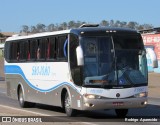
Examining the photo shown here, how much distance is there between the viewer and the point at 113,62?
15172 mm

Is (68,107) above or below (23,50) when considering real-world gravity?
below

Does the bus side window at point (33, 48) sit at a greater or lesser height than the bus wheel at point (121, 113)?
greater

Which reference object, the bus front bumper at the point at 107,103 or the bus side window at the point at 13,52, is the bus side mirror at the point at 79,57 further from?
the bus side window at the point at 13,52

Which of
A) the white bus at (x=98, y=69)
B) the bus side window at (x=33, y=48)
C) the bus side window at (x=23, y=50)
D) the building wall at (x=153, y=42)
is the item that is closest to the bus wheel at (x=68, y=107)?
the white bus at (x=98, y=69)

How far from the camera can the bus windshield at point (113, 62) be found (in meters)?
15.0

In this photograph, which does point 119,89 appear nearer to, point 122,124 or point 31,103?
point 122,124

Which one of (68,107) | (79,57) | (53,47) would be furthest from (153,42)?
(79,57)

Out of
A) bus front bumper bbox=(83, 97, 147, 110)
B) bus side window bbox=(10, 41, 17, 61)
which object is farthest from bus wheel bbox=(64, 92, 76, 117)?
bus side window bbox=(10, 41, 17, 61)

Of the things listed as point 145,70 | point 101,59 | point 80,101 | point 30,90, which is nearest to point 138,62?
point 145,70

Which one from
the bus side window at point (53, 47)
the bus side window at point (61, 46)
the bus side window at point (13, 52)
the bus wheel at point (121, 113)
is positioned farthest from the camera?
the bus side window at point (13, 52)

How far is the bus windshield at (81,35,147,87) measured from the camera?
15047mm

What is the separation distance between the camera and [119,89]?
1499 cm

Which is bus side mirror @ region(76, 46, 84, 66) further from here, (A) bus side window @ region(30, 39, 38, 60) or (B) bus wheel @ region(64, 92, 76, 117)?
(A) bus side window @ region(30, 39, 38, 60)

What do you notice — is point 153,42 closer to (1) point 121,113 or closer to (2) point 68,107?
(1) point 121,113
